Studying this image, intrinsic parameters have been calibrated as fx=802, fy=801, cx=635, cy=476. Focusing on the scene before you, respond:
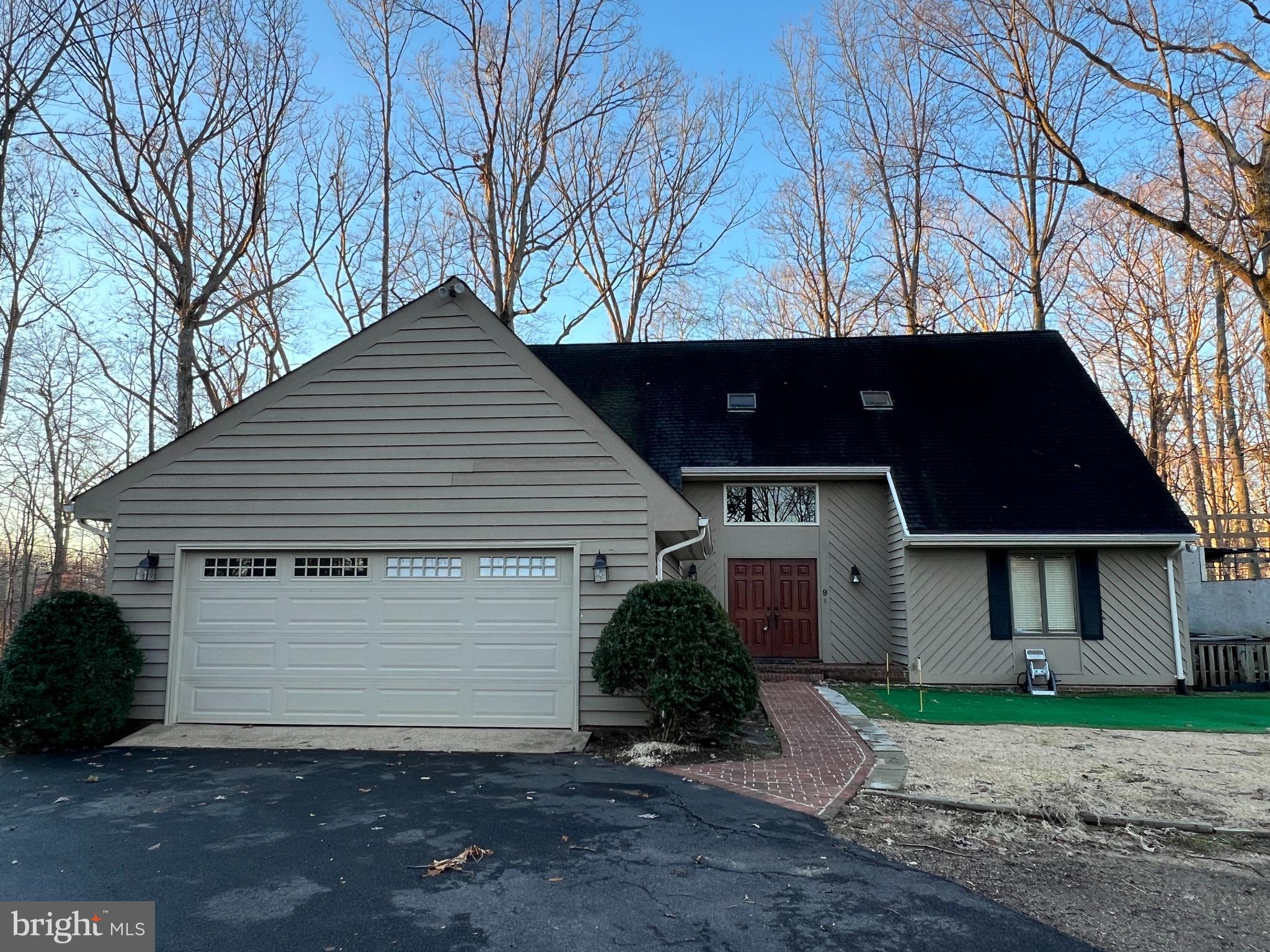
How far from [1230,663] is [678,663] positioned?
35.3 ft

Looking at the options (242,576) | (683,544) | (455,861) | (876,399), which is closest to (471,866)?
(455,861)

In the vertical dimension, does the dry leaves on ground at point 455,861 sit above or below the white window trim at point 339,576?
below

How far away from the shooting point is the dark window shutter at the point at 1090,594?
12.4m

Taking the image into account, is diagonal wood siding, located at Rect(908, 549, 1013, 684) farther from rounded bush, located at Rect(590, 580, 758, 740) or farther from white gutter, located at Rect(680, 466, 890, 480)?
rounded bush, located at Rect(590, 580, 758, 740)

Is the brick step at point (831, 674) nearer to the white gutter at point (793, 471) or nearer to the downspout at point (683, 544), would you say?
the white gutter at point (793, 471)

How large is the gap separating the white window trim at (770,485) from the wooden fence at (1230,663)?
628 cm

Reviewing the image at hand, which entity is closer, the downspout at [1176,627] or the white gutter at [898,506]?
the downspout at [1176,627]

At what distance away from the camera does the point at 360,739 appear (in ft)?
26.1

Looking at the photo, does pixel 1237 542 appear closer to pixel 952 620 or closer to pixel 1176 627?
pixel 1176 627

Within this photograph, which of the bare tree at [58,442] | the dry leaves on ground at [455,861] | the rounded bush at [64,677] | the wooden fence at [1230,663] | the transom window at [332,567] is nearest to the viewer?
the dry leaves on ground at [455,861]

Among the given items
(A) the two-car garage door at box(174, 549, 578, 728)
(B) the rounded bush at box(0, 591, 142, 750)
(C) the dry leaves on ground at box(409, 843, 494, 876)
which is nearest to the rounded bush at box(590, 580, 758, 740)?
(A) the two-car garage door at box(174, 549, 578, 728)

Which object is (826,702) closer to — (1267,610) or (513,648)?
(513,648)

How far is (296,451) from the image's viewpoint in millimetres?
8680

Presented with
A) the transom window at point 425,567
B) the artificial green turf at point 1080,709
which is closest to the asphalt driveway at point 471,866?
the transom window at point 425,567
